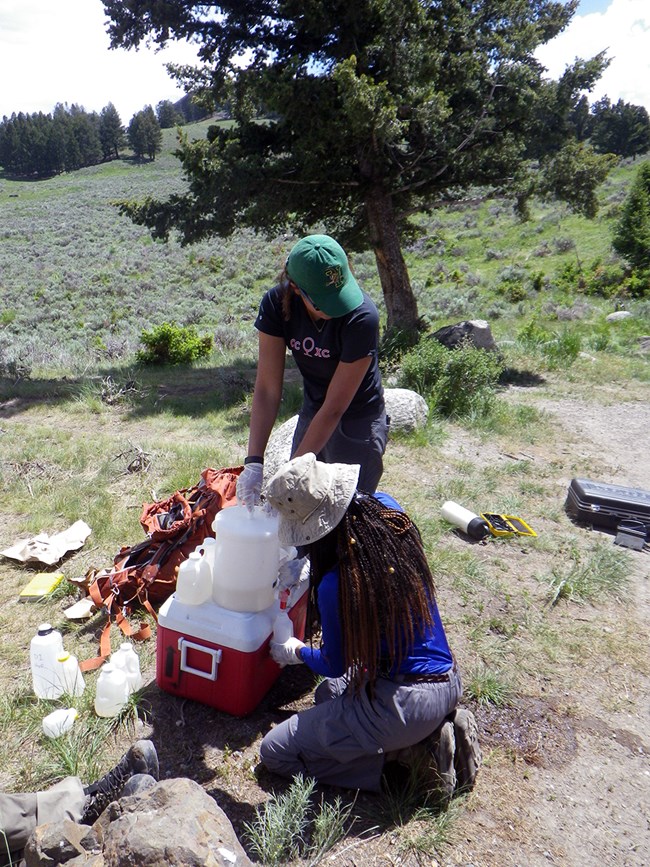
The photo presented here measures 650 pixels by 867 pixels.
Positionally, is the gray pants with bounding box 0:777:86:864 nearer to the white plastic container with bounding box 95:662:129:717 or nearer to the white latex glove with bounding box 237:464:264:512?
the white plastic container with bounding box 95:662:129:717

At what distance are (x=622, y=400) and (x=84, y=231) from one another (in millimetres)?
34545

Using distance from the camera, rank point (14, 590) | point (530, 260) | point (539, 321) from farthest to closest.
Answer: point (530, 260) < point (539, 321) < point (14, 590)

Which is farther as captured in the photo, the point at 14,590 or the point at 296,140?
the point at 296,140

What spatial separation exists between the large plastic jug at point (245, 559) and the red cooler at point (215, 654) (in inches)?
2.5

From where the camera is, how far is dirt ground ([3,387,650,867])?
2193 mm

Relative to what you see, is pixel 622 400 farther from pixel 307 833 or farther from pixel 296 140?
pixel 307 833

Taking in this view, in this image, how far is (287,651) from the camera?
259 cm

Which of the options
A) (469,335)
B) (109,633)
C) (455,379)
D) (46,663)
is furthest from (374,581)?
(469,335)

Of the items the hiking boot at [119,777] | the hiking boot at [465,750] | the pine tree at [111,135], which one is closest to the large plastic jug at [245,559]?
the hiking boot at [119,777]

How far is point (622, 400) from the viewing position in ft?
28.6

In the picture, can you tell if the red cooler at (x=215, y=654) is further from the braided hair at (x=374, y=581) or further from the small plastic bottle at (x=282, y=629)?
the braided hair at (x=374, y=581)

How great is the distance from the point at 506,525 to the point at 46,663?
3.28m

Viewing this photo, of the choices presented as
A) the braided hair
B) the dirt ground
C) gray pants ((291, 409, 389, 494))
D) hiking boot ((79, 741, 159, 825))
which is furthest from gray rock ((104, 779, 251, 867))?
gray pants ((291, 409, 389, 494))

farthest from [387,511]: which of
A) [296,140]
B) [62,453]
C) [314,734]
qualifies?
[296,140]
